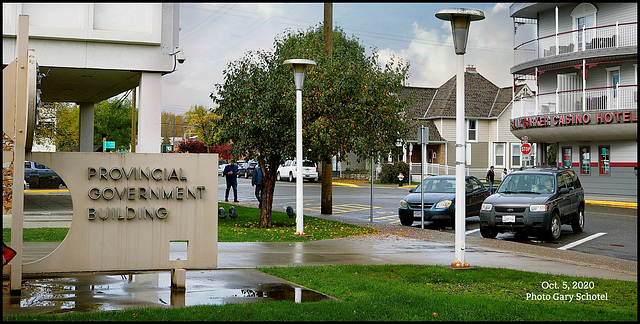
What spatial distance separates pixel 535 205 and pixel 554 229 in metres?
0.85

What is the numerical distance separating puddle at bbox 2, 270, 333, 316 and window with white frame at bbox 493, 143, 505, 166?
4796 cm

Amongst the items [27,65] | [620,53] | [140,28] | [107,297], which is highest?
[620,53]

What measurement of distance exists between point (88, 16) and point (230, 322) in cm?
1100

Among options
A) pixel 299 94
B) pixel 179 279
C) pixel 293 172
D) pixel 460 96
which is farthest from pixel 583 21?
pixel 179 279

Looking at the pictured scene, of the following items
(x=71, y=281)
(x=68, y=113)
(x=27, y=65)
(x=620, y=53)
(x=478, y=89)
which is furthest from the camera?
(x=478, y=89)

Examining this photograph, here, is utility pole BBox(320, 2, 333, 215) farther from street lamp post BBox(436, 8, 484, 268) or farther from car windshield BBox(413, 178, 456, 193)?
street lamp post BBox(436, 8, 484, 268)

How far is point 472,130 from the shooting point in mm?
55250

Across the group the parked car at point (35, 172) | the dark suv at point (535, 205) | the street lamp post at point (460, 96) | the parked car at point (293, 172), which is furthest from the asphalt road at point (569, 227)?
the parked car at point (293, 172)

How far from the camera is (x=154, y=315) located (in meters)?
6.83

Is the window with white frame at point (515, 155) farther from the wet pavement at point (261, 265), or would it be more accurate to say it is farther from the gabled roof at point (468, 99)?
the wet pavement at point (261, 265)

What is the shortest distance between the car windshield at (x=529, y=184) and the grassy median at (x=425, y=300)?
718cm

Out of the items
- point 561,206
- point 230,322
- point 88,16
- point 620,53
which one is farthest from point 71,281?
point 620,53

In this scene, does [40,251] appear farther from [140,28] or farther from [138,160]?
[140,28]

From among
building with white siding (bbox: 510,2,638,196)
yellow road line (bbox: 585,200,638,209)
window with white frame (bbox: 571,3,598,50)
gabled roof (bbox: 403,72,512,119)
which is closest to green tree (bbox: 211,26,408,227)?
yellow road line (bbox: 585,200,638,209)
